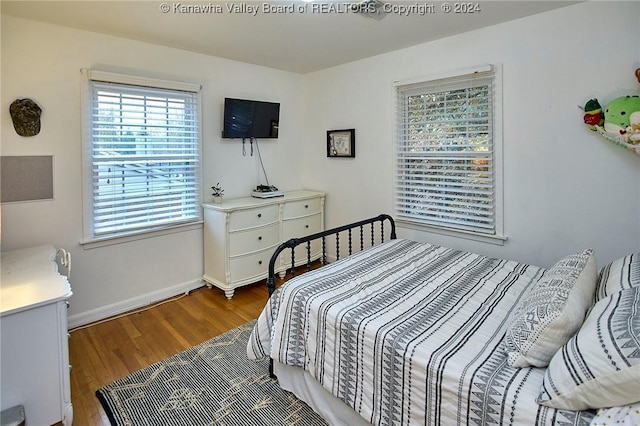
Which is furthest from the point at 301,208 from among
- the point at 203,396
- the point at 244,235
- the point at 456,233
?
the point at 203,396

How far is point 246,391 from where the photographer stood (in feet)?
6.79

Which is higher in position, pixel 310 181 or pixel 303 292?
pixel 310 181

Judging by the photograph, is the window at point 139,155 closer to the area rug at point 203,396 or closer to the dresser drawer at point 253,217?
the dresser drawer at point 253,217

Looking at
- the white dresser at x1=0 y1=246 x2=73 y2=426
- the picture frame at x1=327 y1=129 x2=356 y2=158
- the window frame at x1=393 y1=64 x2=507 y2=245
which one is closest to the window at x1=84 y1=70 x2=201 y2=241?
the white dresser at x1=0 y1=246 x2=73 y2=426

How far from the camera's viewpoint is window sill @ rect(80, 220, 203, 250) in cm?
289

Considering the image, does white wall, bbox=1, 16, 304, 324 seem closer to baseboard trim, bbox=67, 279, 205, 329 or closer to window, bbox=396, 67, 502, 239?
baseboard trim, bbox=67, 279, 205, 329

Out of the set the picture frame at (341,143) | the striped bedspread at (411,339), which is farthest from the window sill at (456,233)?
the picture frame at (341,143)

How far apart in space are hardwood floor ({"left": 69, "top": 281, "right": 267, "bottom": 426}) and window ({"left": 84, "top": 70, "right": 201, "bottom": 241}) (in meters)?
0.74

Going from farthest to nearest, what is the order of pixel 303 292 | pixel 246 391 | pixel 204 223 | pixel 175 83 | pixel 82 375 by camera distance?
1. pixel 204 223
2. pixel 175 83
3. pixel 82 375
4. pixel 246 391
5. pixel 303 292

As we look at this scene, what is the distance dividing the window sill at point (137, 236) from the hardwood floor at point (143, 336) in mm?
629

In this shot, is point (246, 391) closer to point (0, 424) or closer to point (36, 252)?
point (0, 424)

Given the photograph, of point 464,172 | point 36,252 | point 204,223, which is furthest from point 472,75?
point 36,252

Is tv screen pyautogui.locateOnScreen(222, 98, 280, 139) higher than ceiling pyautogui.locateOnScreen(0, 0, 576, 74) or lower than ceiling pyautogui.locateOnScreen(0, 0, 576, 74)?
lower

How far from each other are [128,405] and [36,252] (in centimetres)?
127
